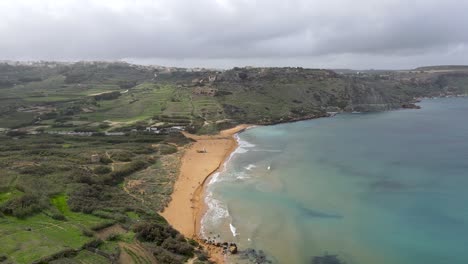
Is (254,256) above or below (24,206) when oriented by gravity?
below

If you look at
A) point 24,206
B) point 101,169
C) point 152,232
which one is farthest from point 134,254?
point 101,169

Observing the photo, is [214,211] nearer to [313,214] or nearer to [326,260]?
[313,214]

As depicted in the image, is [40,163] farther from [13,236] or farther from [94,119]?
→ [94,119]

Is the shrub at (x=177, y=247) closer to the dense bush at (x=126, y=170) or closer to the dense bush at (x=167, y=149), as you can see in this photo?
the dense bush at (x=126, y=170)

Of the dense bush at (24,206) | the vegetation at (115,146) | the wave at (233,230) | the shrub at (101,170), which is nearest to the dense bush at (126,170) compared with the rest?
the vegetation at (115,146)

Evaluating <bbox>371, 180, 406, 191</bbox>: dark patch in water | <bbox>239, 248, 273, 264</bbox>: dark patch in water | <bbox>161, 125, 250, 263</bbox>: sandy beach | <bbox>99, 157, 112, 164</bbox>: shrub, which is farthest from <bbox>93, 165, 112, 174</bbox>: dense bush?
<bbox>371, 180, 406, 191</bbox>: dark patch in water

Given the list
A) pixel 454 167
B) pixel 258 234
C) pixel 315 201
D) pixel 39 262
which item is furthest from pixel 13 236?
pixel 454 167

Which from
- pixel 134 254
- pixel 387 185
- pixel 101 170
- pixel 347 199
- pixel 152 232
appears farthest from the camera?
pixel 101 170
